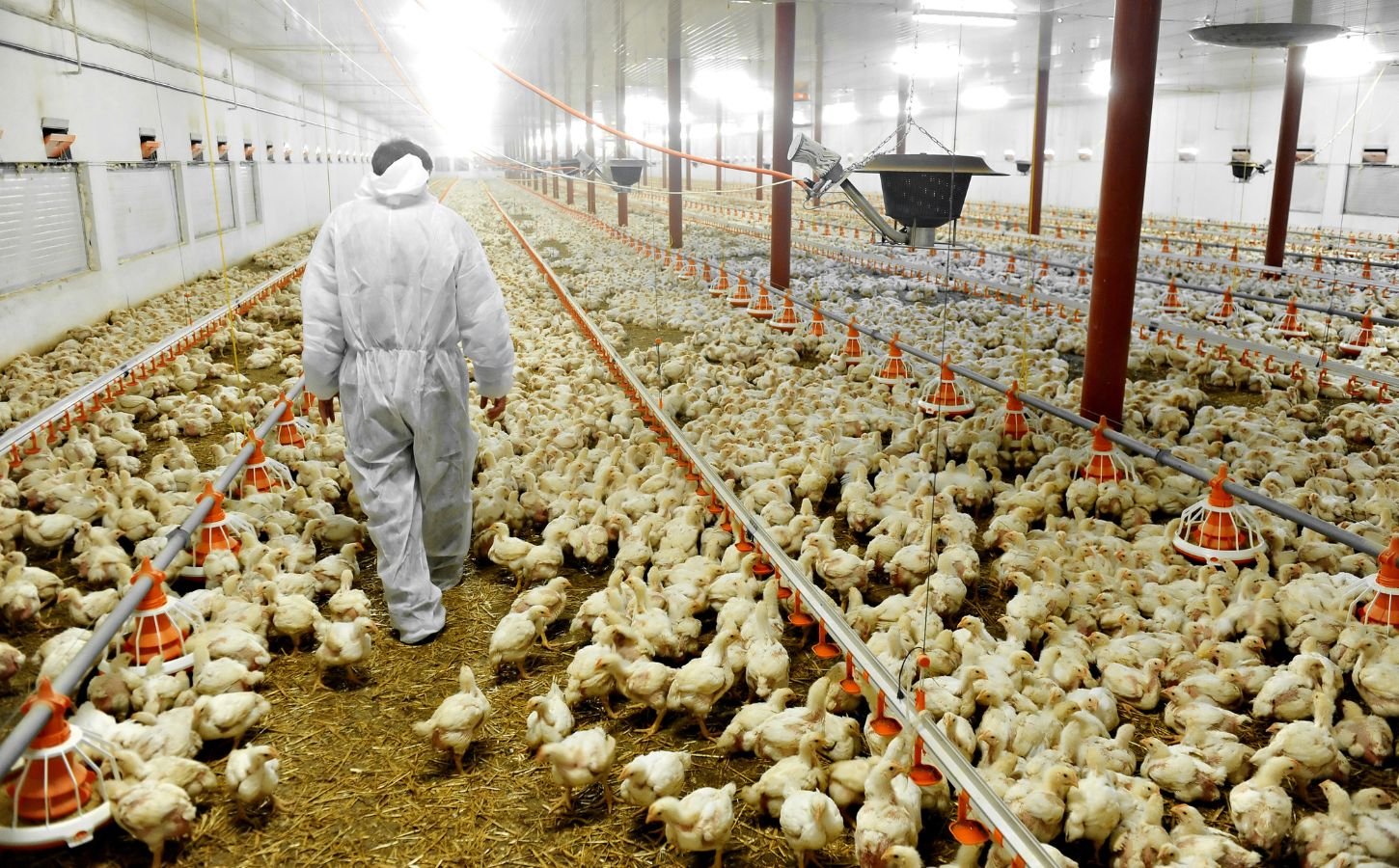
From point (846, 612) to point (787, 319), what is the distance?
25.7 ft

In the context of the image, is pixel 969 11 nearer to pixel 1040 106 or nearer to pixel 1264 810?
pixel 1040 106

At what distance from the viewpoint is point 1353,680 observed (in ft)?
12.5

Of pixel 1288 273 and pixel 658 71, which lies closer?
pixel 1288 273

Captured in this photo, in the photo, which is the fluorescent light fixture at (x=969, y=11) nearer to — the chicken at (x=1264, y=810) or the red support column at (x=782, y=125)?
the red support column at (x=782, y=125)

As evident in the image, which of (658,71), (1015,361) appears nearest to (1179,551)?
(1015,361)

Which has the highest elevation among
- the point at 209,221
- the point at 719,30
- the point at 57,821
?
the point at 719,30

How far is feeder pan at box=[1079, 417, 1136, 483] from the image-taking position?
243 inches

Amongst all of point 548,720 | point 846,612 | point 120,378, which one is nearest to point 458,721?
point 548,720

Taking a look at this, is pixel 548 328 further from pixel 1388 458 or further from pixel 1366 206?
pixel 1366 206

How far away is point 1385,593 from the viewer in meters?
4.27

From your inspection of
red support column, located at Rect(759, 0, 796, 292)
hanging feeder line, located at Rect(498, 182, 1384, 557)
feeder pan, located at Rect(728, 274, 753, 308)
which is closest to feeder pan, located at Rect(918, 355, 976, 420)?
hanging feeder line, located at Rect(498, 182, 1384, 557)

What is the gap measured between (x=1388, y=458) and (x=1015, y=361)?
132 inches

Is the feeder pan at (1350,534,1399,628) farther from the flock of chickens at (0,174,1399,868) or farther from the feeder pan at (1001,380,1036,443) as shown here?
the feeder pan at (1001,380,1036,443)

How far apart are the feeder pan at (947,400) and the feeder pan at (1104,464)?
166 centimetres
